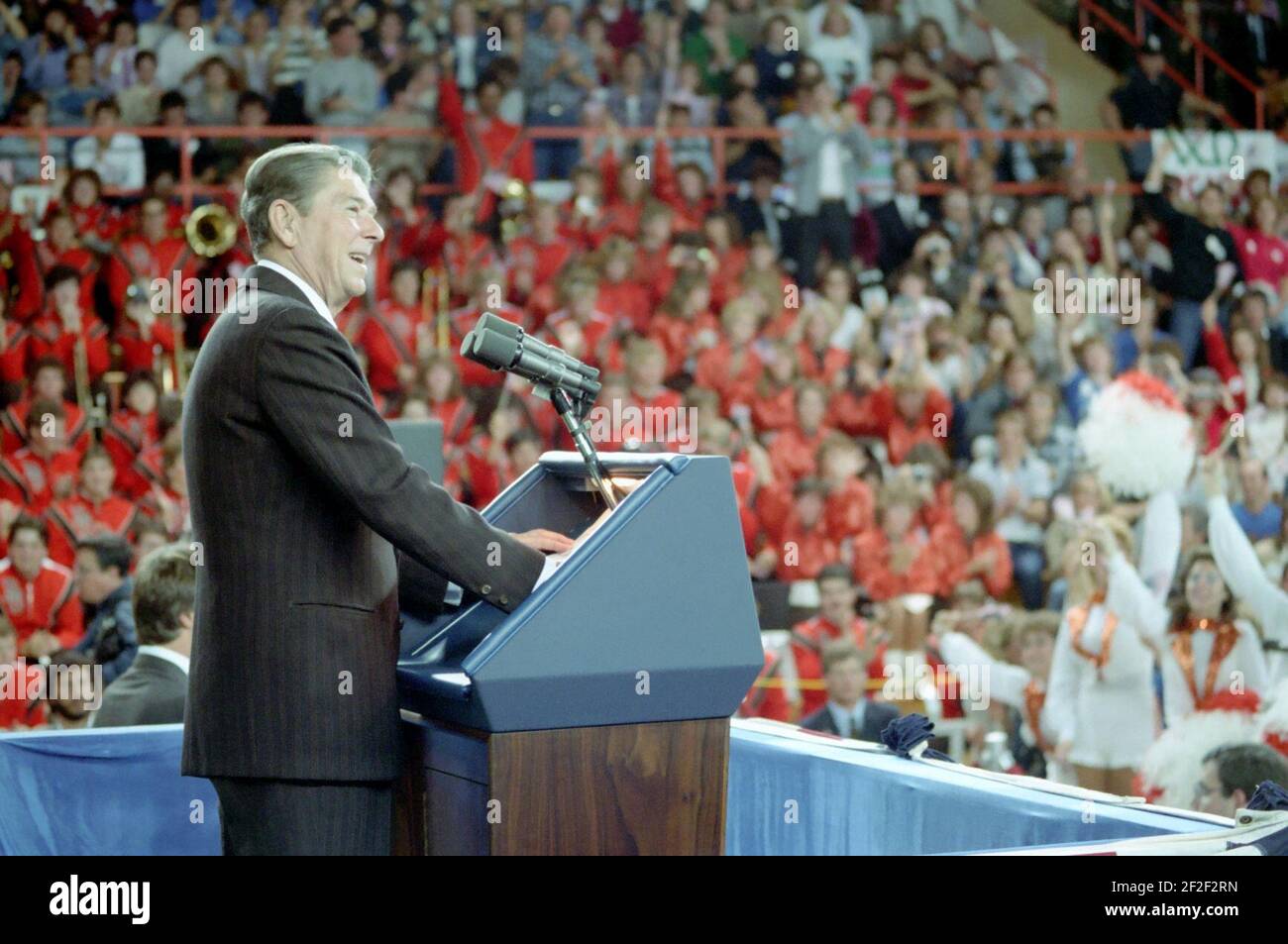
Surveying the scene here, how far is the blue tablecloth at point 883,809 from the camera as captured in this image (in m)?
Answer: 2.82

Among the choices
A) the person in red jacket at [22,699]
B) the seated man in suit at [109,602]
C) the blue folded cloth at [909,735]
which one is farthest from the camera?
the person in red jacket at [22,699]

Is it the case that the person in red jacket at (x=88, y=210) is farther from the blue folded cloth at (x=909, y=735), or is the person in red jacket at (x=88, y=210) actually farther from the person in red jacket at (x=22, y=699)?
the blue folded cloth at (x=909, y=735)

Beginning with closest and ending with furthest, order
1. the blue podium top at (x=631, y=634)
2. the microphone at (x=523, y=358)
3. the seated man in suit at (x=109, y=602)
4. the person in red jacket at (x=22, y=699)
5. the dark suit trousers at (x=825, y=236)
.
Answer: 1. the blue podium top at (x=631, y=634)
2. the microphone at (x=523, y=358)
3. the seated man in suit at (x=109, y=602)
4. the person in red jacket at (x=22, y=699)
5. the dark suit trousers at (x=825, y=236)

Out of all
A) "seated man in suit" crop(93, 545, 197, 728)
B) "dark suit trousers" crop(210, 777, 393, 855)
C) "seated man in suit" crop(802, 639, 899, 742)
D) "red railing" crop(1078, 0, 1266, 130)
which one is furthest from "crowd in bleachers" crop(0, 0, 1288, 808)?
"dark suit trousers" crop(210, 777, 393, 855)

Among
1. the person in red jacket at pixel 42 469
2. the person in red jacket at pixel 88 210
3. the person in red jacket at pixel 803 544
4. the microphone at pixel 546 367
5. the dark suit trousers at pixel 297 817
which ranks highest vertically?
the person in red jacket at pixel 88 210

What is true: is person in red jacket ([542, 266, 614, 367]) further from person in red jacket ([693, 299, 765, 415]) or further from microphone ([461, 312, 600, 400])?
microphone ([461, 312, 600, 400])

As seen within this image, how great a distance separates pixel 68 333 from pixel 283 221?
18.1 ft

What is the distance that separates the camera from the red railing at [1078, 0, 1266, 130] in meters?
10.4

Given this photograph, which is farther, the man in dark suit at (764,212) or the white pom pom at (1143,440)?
the man in dark suit at (764,212)

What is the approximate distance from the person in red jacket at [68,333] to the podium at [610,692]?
18.2 ft

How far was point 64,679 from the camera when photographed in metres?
5.59

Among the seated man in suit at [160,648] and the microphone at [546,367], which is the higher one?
the microphone at [546,367]

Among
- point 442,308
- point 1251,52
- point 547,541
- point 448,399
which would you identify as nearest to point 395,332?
point 442,308

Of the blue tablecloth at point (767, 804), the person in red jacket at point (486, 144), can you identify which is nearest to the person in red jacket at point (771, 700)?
the blue tablecloth at point (767, 804)
